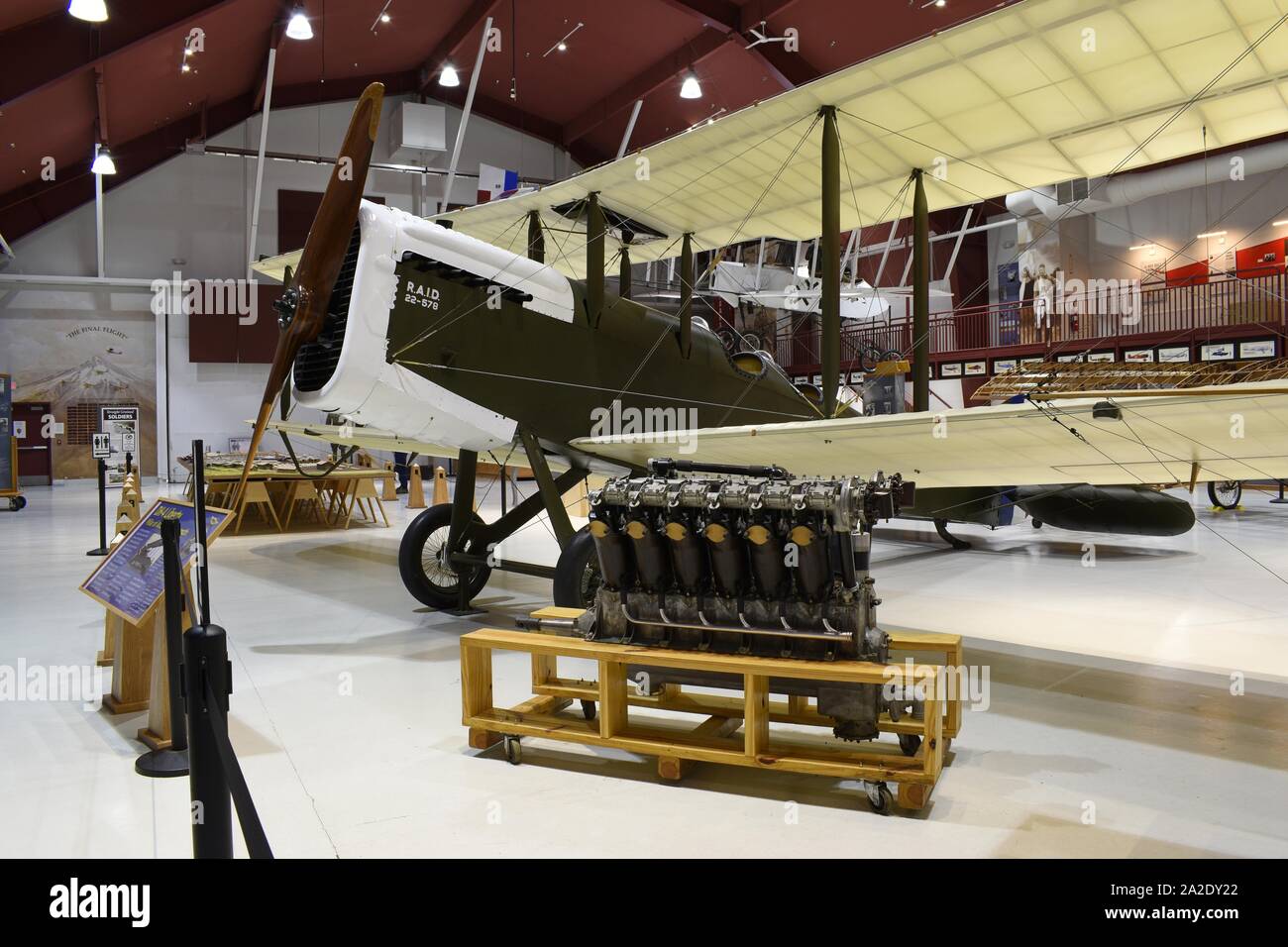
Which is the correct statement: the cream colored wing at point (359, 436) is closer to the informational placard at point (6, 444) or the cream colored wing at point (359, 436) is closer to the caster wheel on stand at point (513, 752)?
the caster wheel on stand at point (513, 752)

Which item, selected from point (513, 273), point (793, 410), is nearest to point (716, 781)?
point (513, 273)

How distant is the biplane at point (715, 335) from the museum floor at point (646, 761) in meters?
0.95

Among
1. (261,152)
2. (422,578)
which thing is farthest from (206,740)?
(261,152)

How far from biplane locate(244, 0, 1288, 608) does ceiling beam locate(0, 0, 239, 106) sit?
8000 millimetres

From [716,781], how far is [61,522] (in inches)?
457

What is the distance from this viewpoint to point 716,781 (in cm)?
281

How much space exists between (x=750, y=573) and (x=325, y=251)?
2673mm

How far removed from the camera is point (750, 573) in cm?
295

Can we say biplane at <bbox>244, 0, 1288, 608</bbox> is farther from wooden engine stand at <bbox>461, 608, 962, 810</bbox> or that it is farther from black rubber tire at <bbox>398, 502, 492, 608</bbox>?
wooden engine stand at <bbox>461, 608, 962, 810</bbox>

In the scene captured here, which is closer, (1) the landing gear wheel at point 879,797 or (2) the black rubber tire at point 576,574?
(1) the landing gear wheel at point 879,797

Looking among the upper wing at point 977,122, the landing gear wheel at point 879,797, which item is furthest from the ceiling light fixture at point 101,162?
the landing gear wheel at point 879,797

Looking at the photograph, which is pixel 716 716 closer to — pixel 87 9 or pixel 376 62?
pixel 87 9

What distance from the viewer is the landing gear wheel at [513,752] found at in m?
2.99
